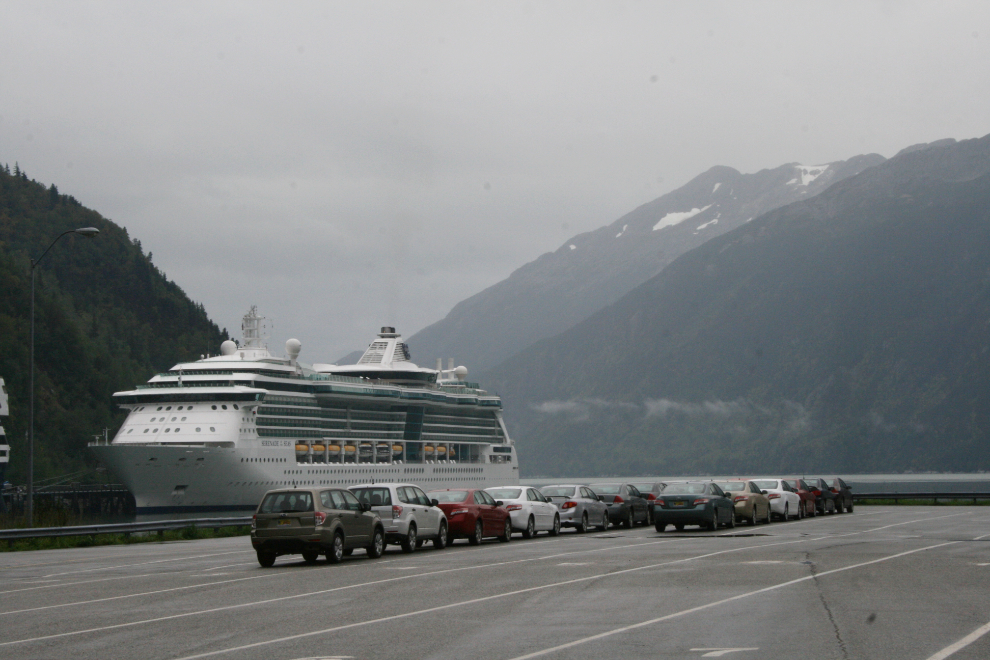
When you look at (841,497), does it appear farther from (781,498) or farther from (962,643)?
(962,643)

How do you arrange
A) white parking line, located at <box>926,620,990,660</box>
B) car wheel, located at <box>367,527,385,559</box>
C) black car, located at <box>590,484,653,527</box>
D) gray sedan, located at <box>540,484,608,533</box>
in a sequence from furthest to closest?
black car, located at <box>590,484,653,527</box> → gray sedan, located at <box>540,484,608,533</box> → car wheel, located at <box>367,527,385,559</box> → white parking line, located at <box>926,620,990,660</box>

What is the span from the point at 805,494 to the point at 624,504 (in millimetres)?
8469

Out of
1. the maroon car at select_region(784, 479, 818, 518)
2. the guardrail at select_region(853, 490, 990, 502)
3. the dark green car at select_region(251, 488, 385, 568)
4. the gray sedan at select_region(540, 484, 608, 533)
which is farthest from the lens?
the guardrail at select_region(853, 490, 990, 502)

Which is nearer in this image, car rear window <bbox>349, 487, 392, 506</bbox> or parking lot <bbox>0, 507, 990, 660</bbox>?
parking lot <bbox>0, 507, 990, 660</bbox>

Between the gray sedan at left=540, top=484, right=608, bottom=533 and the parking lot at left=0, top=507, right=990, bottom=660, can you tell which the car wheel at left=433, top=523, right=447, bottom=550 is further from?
the gray sedan at left=540, top=484, right=608, bottom=533

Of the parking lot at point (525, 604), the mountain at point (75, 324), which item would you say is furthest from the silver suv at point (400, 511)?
the mountain at point (75, 324)

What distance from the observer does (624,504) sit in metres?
38.0

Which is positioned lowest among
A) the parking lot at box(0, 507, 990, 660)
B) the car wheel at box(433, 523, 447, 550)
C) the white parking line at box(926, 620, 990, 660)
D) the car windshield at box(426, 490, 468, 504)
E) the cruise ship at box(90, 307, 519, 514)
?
the white parking line at box(926, 620, 990, 660)

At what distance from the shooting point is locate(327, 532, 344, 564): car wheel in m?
22.6

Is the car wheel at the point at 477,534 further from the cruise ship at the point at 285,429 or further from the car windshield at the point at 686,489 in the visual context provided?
the cruise ship at the point at 285,429

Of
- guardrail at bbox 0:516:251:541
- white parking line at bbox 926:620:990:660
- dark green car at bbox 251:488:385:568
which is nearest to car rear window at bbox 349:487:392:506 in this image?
dark green car at bbox 251:488:385:568

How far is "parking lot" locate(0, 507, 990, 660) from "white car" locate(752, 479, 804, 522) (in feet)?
42.6

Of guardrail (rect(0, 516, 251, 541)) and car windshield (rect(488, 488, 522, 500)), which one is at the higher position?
car windshield (rect(488, 488, 522, 500))

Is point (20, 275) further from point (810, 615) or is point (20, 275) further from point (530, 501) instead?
point (810, 615)
